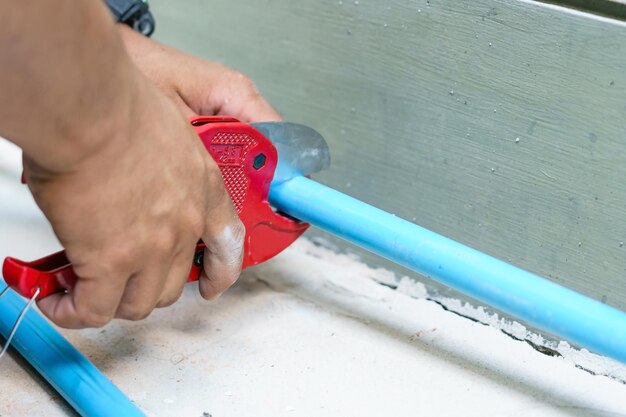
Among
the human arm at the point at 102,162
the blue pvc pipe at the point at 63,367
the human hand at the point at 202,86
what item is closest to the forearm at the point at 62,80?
the human arm at the point at 102,162

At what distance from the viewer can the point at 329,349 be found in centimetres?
112

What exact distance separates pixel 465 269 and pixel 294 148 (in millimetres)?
295

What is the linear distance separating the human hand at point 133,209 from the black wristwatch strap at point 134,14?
51 cm

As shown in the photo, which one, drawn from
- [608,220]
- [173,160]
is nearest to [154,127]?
[173,160]

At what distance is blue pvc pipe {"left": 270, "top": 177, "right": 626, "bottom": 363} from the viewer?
0.87 m

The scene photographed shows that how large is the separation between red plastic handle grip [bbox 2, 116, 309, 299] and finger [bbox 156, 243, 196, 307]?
0.17ft

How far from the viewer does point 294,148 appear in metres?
1.11

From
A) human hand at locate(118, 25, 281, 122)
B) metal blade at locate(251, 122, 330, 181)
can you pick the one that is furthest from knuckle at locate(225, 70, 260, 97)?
metal blade at locate(251, 122, 330, 181)

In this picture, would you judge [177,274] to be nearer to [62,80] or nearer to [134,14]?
[62,80]

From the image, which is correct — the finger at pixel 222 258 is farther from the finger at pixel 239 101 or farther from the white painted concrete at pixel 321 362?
the finger at pixel 239 101

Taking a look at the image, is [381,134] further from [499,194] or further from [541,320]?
[541,320]

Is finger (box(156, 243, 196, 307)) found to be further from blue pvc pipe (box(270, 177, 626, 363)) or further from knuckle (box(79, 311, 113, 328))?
blue pvc pipe (box(270, 177, 626, 363))

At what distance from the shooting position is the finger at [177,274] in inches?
34.8

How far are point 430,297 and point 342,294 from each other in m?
0.13
